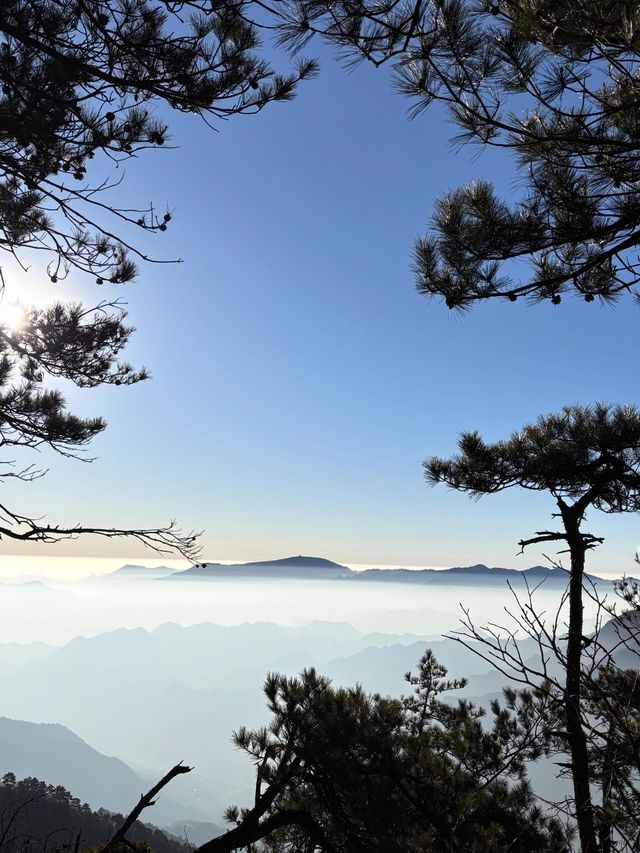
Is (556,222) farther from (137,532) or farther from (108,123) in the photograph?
(137,532)

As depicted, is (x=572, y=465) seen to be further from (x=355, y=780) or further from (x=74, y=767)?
(x=74, y=767)

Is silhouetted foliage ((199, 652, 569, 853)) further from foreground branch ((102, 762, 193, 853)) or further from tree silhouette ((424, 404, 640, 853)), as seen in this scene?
tree silhouette ((424, 404, 640, 853))

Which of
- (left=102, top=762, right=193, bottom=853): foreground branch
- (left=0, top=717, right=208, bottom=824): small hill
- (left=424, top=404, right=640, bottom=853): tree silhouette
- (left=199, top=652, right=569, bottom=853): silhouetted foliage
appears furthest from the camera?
(left=0, top=717, right=208, bottom=824): small hill

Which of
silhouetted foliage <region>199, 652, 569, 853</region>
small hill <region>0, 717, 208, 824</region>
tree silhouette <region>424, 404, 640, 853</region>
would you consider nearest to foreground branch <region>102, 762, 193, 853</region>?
silhouetted foliage <region>199, 652, 569, 853</region>

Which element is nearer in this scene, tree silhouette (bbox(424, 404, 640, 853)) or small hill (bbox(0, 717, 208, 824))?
tree silhouette (bbox(424, 404, 640, 853))

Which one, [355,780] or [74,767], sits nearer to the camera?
[355,780]

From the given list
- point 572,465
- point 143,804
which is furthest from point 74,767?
point 143,804

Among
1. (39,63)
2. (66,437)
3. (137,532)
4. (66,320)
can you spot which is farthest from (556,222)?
(66,437)

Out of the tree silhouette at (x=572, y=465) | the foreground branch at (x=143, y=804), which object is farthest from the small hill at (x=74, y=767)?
the foreground branch at (x=143, y=804)

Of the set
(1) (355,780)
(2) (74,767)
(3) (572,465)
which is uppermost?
(3) (572,465)

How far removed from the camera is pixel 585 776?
184 inches

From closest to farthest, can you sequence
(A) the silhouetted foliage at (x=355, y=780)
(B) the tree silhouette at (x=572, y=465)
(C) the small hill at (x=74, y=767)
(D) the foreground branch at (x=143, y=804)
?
(D) the foreground branch at (x=143, y=804) → (A) the silhouetted foliage at (x=355, y=780) → (B) the tree silhouette at (x=572, y=465) → (C) the small hill at (x=74, y=767)

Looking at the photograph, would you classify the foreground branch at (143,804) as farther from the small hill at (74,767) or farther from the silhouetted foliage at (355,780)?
the small hill at (74,767)

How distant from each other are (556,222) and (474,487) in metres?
3.82
